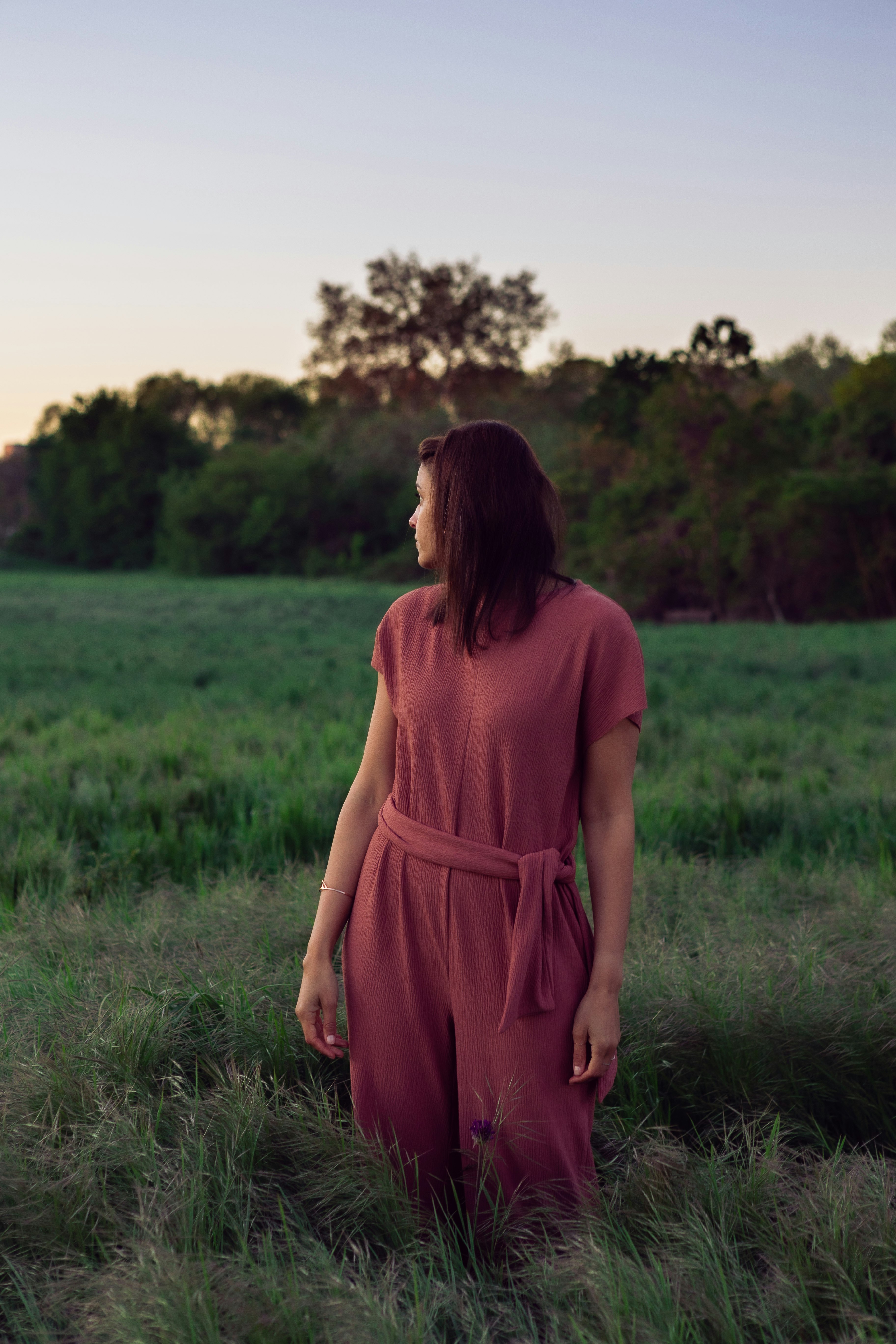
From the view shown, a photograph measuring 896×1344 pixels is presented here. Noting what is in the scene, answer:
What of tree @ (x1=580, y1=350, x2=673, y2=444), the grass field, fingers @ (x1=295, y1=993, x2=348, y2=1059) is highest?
tree @ (x1=580, y1=350, x2=673, y2=444)

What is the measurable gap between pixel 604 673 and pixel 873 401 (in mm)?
28529

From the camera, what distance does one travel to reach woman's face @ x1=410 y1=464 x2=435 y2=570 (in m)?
1.79

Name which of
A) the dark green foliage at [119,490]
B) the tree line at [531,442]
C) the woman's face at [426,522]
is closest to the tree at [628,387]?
the tree line at [531,442]

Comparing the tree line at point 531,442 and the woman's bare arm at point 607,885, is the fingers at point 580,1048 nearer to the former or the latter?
the woman's bare arm at point 607,885

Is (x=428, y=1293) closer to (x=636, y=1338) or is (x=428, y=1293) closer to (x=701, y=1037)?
(x=636, y=1338)

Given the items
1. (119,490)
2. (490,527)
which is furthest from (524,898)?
(119,490)

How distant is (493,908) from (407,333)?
48601mm

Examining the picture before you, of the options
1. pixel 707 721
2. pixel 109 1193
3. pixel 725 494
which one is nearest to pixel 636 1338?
pixel 109 1193

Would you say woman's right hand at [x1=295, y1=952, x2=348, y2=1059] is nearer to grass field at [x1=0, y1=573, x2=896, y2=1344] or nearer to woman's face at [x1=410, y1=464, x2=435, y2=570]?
grass field at [x1=0, y1=573, x2=896, y2=1344]

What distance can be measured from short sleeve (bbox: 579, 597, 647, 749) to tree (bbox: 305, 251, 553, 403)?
156 ft

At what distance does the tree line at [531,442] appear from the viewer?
2441cm

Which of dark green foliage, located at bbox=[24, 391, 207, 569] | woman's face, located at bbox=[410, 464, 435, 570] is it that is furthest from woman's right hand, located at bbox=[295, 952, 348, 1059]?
dark green foliage, located at bbox=[24, 391, 207, 569]

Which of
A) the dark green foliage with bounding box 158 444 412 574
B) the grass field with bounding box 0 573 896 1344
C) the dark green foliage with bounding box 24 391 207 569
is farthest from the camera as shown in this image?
the dark green foliage with bounding box 24 391 207 569

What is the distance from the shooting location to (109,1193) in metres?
1.76
